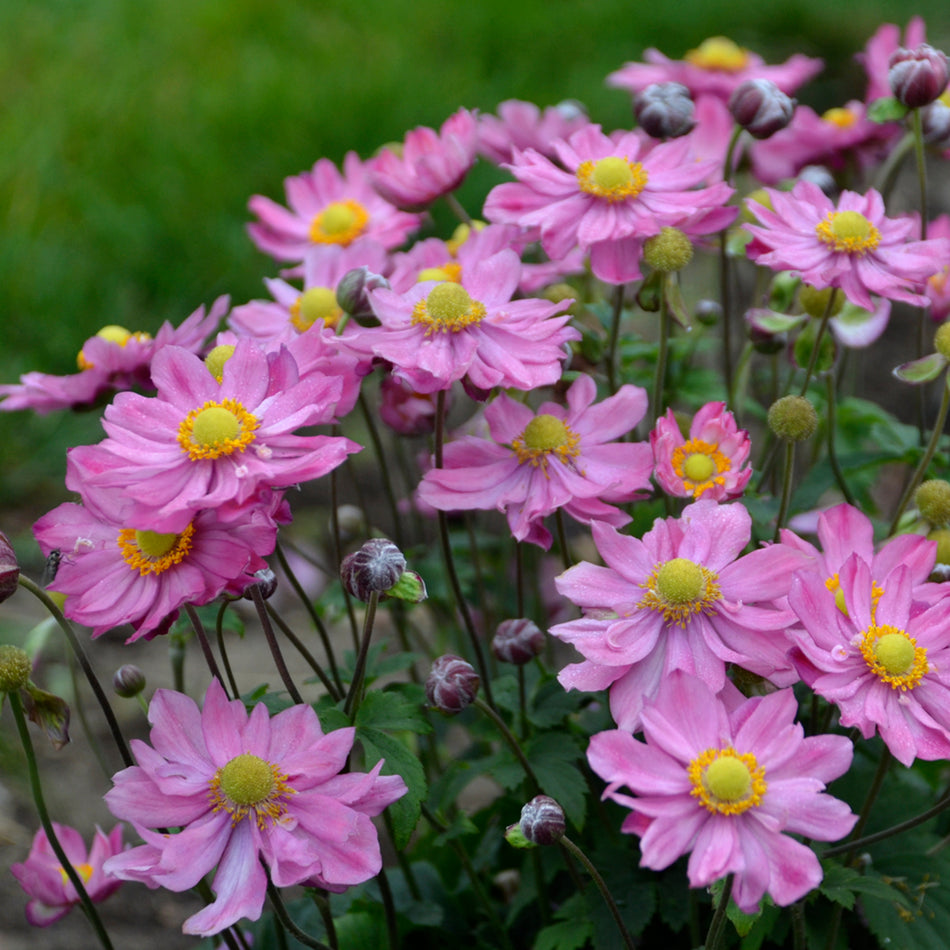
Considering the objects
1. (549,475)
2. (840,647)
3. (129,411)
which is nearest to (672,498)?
(549,475)

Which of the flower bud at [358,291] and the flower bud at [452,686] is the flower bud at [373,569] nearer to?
the flower bud at [452,686]

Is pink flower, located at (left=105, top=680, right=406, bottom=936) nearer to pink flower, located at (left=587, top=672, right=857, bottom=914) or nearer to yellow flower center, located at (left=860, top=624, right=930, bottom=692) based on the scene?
pink flower, located at (left=587, top=672, right=857, bottom=914)

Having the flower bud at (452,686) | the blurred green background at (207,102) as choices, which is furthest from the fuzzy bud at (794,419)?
the blurred green background at (207,102)

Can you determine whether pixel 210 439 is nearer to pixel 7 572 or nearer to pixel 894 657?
pixel 7 572

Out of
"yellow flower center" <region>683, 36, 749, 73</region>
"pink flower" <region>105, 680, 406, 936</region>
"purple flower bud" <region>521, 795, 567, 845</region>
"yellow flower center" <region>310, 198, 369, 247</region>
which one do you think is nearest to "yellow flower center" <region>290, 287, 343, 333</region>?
"yellow flower center" <region>310, 198, 369, 247</region>

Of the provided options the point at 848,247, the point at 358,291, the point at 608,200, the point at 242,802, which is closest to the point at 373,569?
the point at 242,802

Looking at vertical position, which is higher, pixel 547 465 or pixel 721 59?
pixel 721 59
